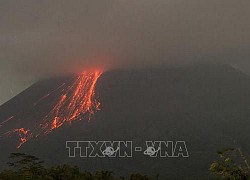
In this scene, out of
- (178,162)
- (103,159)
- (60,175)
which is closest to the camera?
(60,175)

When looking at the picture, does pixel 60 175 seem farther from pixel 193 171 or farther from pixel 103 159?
pixel 103 159

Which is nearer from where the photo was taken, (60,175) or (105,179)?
(60,175)

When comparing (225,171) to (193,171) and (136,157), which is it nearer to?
(193,171)

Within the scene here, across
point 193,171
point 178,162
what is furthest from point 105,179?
point 178,162

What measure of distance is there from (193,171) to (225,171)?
530 ft

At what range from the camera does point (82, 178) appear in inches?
1513

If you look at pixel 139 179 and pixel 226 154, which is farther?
pixel 139 179

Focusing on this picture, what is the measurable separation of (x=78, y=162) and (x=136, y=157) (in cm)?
2661

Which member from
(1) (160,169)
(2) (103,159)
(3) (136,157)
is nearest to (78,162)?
(2) (103,159)

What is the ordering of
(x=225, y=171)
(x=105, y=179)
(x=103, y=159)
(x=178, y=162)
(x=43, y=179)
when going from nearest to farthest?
(x=225, y=171), (x=43, y=179), (x=105, y=179), (x=178, y=162), (x=103, y=159)

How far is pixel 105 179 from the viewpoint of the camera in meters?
44.6

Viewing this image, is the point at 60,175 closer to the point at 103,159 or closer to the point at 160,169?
the point at 160,169

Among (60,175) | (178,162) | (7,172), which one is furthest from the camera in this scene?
(178,162)

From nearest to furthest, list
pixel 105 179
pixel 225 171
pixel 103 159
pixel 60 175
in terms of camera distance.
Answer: pixel 225 171, pixel 60 175, pixel 105 179, pixel 103 159
